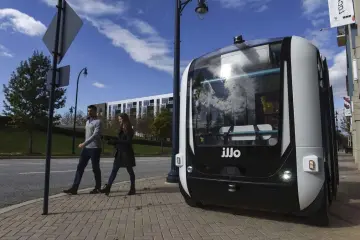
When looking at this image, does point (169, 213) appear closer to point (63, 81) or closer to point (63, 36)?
point (63, 81)

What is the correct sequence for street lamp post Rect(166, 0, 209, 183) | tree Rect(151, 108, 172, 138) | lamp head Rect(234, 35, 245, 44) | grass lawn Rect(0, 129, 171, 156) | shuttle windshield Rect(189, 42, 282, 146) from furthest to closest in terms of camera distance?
tree Rect(151, 108, 172, 138)
grass lawn Rect(0, 129, 171, 156)
street lamp post Rect(166, 0, 209, 183)
lamp head Rect(234, 35, 245, 44)
shuttle windshield Rect(189, 42, 282, 146)

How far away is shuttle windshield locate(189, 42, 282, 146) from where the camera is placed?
15.6 ft

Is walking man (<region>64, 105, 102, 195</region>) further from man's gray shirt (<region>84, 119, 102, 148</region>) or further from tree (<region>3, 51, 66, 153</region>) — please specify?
tree (<region>3, 51, 66, 153</region>)

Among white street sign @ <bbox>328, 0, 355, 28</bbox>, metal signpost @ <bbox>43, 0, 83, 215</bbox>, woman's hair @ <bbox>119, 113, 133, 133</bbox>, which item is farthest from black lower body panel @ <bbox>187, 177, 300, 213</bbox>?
white street sign @ <bbox>328, 0, 355, 28</bbox>

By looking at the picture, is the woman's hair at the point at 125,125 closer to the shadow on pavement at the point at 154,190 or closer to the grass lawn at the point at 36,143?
the shadow on pavement at the point at 154,190

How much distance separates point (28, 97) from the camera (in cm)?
3067

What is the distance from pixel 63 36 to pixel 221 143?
3125mm

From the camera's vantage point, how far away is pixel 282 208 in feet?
14.9

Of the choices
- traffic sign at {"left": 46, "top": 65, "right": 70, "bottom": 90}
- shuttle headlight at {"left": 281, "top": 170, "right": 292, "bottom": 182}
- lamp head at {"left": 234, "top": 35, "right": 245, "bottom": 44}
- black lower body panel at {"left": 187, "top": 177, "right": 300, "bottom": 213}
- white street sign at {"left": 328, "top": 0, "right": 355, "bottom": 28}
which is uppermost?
white street sign at {"left": 328, "top": 0, "right": 355, "bottom": 28}

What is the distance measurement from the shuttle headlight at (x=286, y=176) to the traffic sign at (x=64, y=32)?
385cm

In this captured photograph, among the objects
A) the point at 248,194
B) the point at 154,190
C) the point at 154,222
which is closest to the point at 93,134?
the point at 154,190

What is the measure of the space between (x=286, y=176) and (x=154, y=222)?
198cm

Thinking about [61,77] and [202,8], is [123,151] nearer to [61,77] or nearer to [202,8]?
[61,77]

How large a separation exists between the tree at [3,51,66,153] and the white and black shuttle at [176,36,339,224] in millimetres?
28247
